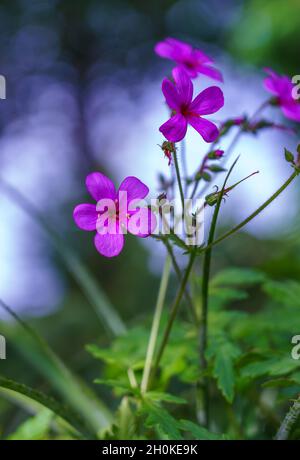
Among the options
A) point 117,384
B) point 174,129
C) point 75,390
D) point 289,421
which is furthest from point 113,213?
point 75,390

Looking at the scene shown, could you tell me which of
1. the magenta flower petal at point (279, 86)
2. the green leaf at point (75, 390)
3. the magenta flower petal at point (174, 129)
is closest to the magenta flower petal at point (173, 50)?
the magenta flower petal at point (279, 86)

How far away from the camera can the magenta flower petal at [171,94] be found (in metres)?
0.68

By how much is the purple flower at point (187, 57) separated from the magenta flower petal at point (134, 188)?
28 cm

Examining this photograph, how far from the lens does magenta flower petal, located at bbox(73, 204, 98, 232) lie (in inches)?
28.3

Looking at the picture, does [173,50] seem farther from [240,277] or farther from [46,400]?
[46,400]

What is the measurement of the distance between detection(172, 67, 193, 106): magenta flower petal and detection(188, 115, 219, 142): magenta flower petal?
3 centimetres

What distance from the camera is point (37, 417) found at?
97 cm

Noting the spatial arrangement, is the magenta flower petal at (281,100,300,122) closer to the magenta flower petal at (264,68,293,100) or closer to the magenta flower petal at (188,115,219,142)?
the magenta flower petal at (264,68,293,100)

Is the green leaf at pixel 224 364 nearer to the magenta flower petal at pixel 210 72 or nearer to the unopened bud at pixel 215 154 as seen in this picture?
the unopened bud at pixel 215 154

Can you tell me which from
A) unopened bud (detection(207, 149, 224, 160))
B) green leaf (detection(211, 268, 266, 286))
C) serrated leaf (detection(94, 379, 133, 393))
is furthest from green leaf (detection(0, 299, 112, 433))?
unopened bud (detection(207, 149, 224, 160))

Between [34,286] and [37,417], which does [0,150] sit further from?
[37,417]

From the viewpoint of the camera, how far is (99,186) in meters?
0.72

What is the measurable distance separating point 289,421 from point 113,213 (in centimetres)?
36
